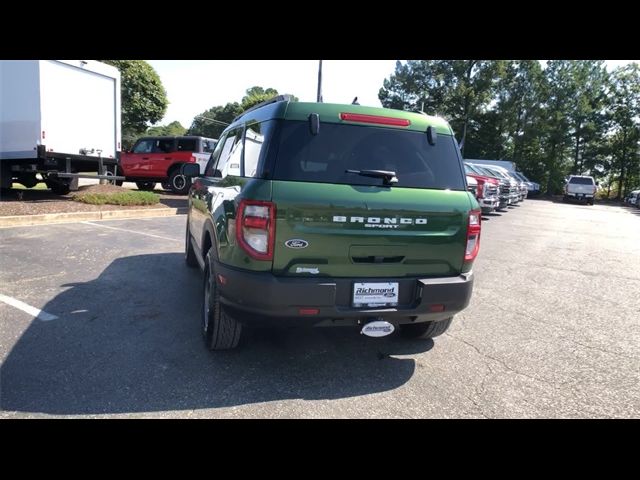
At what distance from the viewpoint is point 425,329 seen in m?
3.89

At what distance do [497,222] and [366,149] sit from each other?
12.3 meters

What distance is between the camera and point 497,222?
14219 mm

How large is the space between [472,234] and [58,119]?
1112 centimetres

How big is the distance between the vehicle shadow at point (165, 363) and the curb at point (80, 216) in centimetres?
504

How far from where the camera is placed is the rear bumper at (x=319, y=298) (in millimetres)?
2846

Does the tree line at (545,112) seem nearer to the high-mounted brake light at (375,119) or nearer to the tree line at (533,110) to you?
the tree line at (533,110)

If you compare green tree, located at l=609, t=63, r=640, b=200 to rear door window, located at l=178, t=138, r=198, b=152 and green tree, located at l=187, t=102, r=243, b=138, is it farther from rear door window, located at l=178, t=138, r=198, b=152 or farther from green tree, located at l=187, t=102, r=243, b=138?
green tree, located at l=187, t=102, r=243, b=138

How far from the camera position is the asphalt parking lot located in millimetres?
2855

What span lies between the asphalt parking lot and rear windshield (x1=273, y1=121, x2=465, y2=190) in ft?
4.87

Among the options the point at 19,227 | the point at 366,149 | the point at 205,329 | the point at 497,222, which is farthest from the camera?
the point at 497,222

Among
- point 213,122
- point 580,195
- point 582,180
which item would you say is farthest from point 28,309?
point 213,122

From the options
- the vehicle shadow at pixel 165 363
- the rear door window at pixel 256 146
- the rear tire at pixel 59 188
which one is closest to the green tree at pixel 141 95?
the rear tire at pixel 59 188
